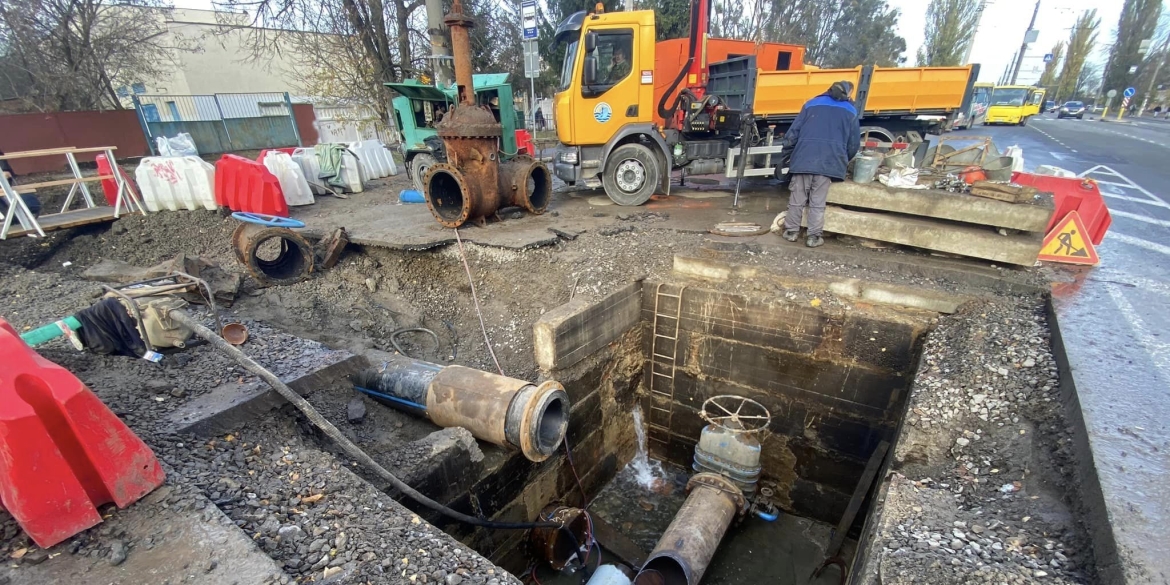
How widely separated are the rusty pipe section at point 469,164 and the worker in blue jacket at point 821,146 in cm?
351

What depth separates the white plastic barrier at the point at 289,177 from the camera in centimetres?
857

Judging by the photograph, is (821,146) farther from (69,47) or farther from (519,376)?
(69,47)

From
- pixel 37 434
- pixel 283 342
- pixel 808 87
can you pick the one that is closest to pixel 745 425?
pixel 283 342

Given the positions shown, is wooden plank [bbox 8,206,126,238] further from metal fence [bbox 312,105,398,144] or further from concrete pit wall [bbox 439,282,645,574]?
metal fence [bbox 312,105,398,144]

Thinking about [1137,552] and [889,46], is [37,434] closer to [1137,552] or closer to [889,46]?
[1137,552]

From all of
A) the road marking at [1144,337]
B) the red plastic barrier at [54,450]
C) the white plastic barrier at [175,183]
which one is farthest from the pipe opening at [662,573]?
the white plastic barrier at [175,183]

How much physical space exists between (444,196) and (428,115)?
11.4ft

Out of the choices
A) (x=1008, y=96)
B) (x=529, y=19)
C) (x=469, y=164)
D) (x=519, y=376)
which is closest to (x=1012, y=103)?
(x=1008, y=96)

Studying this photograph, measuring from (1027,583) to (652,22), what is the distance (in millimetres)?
7067

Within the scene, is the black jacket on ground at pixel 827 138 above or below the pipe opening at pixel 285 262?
above

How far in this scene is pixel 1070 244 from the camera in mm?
4719

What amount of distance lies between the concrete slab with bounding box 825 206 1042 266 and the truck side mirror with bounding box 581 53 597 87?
3836 millimetres

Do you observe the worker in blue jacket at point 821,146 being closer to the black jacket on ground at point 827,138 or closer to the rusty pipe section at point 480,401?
the black jacket on ground at point 827,138

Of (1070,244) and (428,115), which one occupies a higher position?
(428,115)
